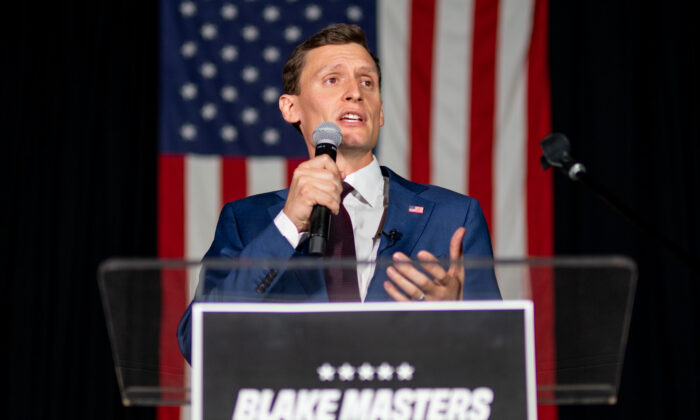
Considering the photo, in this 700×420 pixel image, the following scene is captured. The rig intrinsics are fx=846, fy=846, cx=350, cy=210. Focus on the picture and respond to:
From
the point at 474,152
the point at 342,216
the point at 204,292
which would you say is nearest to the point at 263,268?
the point at 204,292

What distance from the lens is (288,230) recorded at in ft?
4.22

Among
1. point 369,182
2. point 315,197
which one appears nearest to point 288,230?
point 315,197

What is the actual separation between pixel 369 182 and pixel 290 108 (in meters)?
0.31

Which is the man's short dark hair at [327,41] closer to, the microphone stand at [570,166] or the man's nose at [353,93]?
the man's nose at [353,93]

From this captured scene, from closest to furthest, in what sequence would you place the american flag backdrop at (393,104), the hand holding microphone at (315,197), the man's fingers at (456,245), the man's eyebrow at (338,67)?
the man's fingers at (456,245) < the hand holding microphone at (315,197) < the man's eyebrow at (338,67) < the american flag backdrop at (393,104)

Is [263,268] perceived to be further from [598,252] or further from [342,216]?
[598,252]

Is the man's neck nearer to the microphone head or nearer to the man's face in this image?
the man's face

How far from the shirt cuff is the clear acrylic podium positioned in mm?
353

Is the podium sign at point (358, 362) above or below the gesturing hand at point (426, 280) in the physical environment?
below

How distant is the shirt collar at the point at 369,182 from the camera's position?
1764 millimetres

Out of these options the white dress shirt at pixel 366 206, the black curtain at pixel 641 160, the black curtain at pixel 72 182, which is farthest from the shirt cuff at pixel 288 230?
the black curtain at pixel 641 160

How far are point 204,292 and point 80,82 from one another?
2.95 metres

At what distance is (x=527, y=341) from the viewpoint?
0.89m

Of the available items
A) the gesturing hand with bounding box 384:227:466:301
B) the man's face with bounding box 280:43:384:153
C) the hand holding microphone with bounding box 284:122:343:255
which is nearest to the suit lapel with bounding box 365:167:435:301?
the man's face with bounding box 280:43:384:153
